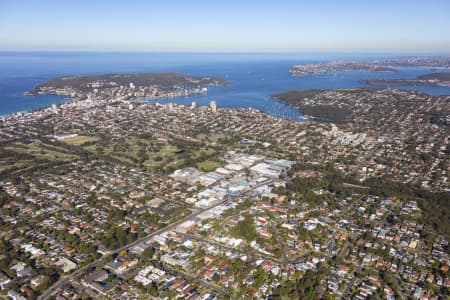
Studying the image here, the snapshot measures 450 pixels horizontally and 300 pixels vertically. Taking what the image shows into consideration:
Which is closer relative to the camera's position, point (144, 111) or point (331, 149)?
point (331, 149)

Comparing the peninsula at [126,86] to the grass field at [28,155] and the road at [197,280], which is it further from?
the road at [197,280]

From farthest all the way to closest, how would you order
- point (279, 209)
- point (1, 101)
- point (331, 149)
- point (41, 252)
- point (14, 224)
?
point (1, 101), point (331, 149), point (279, 209), point (14, 224), point (41, 252)

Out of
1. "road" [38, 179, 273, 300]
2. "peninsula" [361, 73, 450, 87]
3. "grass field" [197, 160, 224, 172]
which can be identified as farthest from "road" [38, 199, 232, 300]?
"peninsula" [361, 73, 450, 87]

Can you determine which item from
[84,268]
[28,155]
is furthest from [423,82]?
[84,268]

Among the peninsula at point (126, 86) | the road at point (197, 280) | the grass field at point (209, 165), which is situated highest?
the peninsula at point (126, 86)

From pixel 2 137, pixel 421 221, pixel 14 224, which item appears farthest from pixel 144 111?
pixel 421 221

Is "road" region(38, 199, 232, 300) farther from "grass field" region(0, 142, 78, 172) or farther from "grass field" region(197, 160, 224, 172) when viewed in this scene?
"grass field" region(0, 142, 78, 172)

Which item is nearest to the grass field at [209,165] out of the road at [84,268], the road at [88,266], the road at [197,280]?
the road at [88,266]

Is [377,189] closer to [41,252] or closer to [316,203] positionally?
[316,203]
